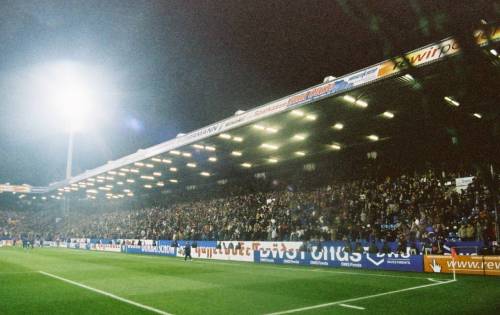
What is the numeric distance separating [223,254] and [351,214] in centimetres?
1000

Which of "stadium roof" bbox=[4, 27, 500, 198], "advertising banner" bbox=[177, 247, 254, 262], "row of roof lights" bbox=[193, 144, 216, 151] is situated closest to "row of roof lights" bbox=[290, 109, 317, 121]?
"stadium roof" bbox=[4, 27, 500, 198]

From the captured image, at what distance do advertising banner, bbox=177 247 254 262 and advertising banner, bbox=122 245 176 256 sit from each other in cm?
427

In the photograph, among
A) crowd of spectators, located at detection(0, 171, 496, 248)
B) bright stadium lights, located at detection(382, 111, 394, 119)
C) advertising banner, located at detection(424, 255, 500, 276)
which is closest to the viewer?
advertising banner, located at detection(424, 255, 500, 276)

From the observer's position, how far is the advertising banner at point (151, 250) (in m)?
35.4

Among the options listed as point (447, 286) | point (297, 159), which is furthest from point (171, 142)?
point (447, 286)

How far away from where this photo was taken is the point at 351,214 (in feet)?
82.8

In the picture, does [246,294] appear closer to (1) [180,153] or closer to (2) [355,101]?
(2) [355,101]

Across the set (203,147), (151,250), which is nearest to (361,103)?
(203,147)

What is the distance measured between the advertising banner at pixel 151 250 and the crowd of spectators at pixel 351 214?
4.92 ft

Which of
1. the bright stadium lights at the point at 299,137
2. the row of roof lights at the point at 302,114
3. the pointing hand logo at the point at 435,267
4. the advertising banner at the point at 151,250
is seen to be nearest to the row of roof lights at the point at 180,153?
the advertising banner at the point at 151,250

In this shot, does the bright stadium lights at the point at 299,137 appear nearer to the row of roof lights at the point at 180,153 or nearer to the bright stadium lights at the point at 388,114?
the bright stadium lights at the point at 388,114

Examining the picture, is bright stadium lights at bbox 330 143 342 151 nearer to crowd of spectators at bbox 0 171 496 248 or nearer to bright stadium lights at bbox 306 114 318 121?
crowd of spectators at bbox 0 171 496 248

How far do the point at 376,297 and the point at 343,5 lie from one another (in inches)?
401

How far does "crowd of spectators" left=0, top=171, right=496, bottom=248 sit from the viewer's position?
20.2 m
